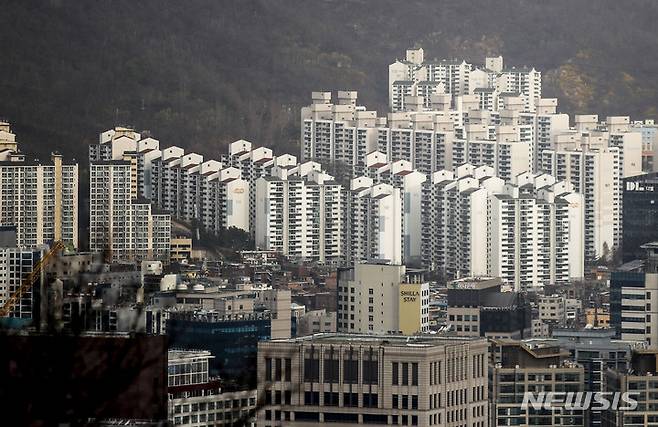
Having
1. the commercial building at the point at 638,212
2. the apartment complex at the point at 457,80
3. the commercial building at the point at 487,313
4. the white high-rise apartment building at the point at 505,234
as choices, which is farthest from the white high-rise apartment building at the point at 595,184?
the commercial building at the point at 487,313

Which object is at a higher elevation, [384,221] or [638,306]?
[384,221]

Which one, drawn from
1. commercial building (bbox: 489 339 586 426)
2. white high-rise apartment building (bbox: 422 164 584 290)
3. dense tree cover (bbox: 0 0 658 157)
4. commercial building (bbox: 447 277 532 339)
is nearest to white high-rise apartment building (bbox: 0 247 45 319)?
commercial building (bbox: 447 277 532 339)

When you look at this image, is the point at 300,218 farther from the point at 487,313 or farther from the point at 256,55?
the point at 256,55

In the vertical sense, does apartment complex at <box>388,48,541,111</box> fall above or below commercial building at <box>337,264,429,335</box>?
above

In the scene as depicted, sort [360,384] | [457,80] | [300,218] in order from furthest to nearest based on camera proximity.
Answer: [457,80] < [300,218] < [360,384]

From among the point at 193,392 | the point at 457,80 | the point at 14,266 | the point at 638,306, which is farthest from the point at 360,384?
the point at 457,80

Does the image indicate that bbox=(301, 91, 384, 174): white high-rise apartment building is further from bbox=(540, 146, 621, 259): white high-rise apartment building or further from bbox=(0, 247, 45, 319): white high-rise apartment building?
bbox=(0, 247, 45, 319): white high-rise apartment building

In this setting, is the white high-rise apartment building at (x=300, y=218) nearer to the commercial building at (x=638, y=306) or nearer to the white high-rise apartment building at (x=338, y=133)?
the white high-rise apartment building at (x=338, y=133)
